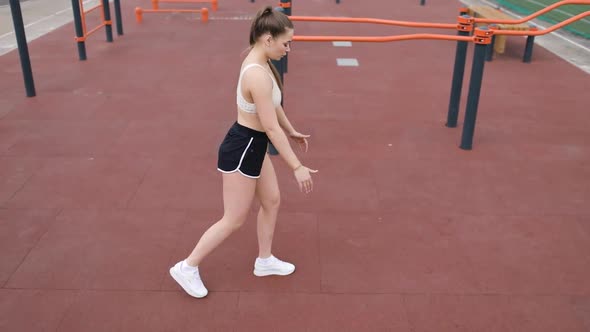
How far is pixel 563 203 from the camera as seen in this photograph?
15.0 feet

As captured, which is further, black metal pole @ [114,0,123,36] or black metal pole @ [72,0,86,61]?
black metal pole @ [114,0,123,36]

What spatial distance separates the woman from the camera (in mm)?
2842

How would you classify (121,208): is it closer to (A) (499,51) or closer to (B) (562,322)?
(B) (562,322)

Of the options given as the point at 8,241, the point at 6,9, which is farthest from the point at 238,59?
the point at 6,9

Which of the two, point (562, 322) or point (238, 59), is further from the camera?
point (238, 59)

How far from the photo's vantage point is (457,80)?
19.3 ft

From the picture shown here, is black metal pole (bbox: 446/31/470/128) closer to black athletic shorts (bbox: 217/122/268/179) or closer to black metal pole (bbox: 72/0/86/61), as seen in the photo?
black athletic shorts (bbox: 217/122/268/179)

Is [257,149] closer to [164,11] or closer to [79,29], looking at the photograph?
[79,29]

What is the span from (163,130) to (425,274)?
3.36 metres

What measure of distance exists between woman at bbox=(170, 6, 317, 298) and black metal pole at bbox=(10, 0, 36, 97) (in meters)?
4.46

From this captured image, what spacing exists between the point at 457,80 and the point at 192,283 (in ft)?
12.4

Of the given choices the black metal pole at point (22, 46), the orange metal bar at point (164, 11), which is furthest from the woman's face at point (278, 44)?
the orange metal bar at point (164, 11)

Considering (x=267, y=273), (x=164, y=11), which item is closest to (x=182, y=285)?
(x=267, y=273)

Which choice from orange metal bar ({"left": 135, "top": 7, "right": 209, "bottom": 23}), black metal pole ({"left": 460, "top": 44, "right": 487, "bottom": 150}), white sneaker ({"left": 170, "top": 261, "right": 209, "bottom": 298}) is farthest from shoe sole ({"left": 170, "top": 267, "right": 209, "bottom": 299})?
orange metal bar ({"left": 135, "top": 7, "right": 209, "bottom": 23})
